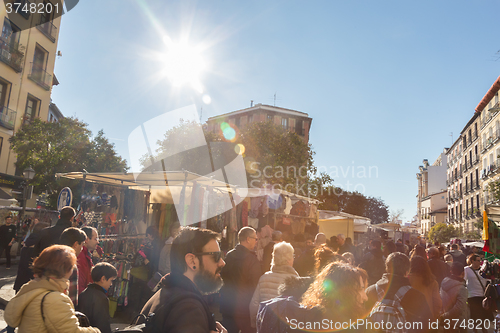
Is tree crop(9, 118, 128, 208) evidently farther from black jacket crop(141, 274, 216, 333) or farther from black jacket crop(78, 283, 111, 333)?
black jacket crop(141, 274, 216, 333)

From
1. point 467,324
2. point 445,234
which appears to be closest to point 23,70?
point 467,324

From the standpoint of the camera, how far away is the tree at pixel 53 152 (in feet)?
53.7

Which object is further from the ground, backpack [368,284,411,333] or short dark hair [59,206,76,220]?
short dark hair [59,206,76,220]

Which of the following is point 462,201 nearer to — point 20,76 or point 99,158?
point 99,158

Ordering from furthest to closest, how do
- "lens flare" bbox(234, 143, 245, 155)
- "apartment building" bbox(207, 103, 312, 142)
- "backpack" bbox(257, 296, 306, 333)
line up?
"apartment building" bbox(207, 103, 312, 142) → "lens flare" bbox(234, 143, 245, 155) → "backpack" bbox(257, 296, 306, 333)

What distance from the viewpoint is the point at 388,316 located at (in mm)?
3115

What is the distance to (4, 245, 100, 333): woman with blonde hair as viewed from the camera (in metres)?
2.41

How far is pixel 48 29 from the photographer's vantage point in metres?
21.3

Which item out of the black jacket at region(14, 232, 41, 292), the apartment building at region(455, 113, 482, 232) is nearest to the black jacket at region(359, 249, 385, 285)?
the black jacket at region(14, 232, 41, 292)

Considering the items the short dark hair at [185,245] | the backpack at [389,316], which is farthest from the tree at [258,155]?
the short dark hair at [185,245]

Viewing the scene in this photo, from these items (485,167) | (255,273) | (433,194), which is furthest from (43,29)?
(433,194)

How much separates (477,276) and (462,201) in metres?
42.3

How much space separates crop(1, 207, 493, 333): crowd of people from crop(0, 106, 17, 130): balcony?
16.1 m

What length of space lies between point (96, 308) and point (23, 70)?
68.3 feet
